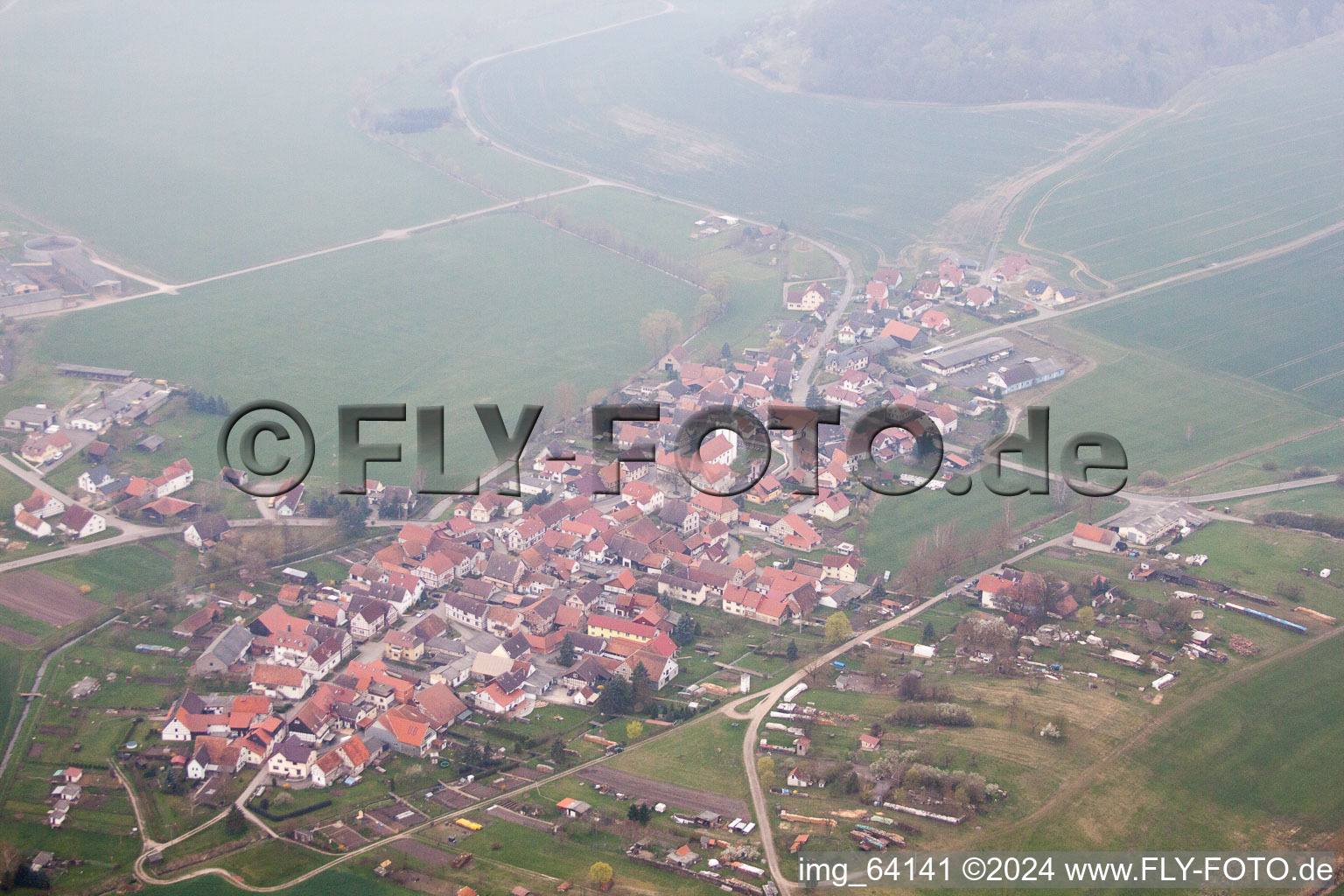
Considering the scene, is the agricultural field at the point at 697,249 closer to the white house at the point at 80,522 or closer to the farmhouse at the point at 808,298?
the farmhouse at the point at 808,298

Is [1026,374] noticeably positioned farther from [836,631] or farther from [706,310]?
[836,631]

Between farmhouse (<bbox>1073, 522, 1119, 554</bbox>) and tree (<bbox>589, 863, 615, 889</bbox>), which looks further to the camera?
farmhouse (<bbox>1073, 522, 1119, 554</bbox>)

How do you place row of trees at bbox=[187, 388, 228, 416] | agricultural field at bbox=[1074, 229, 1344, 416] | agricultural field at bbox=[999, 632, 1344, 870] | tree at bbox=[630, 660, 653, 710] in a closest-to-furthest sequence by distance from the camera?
agricultural field at bbox=[999, 632, 1344, 870] < tree at bbox=[630, 660, 653, 710] < row of trees at bbox=[187, 388, 228, 416] < agricultural field at bbox=[1074, 229, 1344, 416]

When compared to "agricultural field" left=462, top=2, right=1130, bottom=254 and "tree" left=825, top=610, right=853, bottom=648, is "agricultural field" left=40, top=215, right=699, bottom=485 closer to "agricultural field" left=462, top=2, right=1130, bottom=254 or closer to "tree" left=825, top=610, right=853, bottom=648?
"agricultural field" left=462, top=2, right=1130, bottom=254

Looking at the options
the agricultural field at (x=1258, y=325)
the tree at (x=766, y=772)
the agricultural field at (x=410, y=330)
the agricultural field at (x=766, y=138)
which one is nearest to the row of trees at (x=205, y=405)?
the agricultural field at (x=410, y=330)

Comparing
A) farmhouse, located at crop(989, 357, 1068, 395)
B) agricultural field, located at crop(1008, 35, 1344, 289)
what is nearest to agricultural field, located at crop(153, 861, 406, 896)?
farmhouse, located at crop(989, 357, 1068, 395)

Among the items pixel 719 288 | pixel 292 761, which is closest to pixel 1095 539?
pixel 292 761

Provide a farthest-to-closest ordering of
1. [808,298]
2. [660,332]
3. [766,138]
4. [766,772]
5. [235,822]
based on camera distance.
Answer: [766,138] < [808,298] < [660,332] < [766,772] < [235,822]

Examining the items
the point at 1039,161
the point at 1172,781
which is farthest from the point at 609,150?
the point at 1172,781
